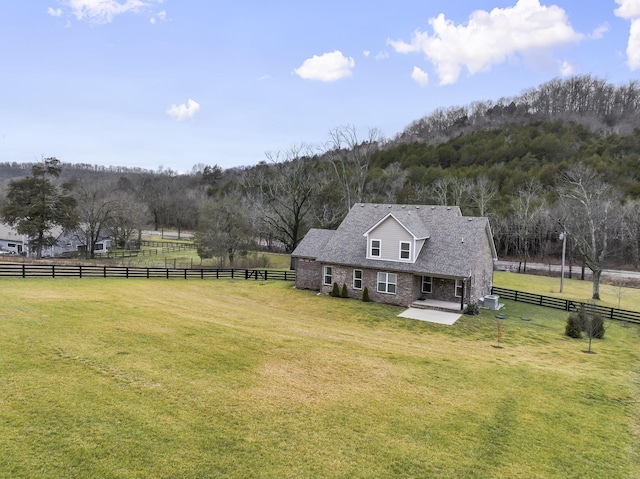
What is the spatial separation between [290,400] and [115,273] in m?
24.8

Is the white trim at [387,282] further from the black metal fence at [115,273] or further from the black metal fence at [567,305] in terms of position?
the black metal fence at [115,273]

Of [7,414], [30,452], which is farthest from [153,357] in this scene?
[30,452]

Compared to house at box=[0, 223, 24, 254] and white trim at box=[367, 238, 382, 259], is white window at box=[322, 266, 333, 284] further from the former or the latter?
house at box=[0, 223, 24, 254]

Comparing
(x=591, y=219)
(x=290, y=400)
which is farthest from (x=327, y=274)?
(x=591, y=219)

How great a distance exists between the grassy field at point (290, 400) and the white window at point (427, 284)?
6.97m

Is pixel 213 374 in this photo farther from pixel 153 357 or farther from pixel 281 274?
pixel 281 274

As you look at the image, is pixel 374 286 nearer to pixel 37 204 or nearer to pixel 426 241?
pixel 426 241

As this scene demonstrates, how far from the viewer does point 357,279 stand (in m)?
28.2

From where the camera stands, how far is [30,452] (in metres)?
7.91

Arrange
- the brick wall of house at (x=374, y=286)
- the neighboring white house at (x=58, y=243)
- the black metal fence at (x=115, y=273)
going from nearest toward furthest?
the brick wall of house at (x=374, y=286)
the black metal fence at (x=115, y=273)
the neighboring white house at (x=58, y=243)

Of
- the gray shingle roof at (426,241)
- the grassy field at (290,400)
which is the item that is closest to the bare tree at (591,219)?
the gray shingle roof at (426,241)

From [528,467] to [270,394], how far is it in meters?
6.52

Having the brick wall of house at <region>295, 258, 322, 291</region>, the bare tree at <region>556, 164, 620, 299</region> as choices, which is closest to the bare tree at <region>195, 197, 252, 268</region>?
the brick wall of house at <region>295, 258, 322, 291</region>

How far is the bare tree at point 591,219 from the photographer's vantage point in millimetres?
35250
